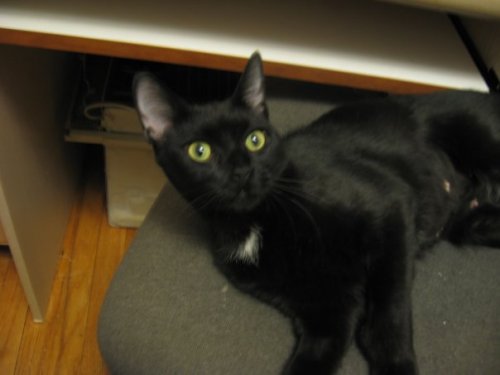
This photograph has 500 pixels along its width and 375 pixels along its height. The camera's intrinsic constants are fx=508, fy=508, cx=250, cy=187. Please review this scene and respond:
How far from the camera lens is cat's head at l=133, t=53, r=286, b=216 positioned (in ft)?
2.28

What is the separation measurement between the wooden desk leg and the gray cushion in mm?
405

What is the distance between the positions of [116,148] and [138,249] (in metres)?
0.58

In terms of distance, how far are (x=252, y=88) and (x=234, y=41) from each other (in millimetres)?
105

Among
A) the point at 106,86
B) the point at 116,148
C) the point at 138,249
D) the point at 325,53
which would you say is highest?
the point at 325,53

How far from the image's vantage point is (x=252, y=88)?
0.76m

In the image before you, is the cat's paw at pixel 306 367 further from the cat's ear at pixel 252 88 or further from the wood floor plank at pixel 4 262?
the wood floor plank at pixel 4 262

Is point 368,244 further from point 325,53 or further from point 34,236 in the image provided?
point 34,236

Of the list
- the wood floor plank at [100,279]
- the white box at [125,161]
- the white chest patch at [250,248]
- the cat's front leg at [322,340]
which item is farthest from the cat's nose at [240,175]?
the wood floor plank at [100,279]

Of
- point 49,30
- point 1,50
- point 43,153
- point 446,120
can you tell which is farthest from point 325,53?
point 43,153

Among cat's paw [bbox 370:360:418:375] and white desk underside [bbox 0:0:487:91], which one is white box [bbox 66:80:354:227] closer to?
white desk underside [bbox 0:0:487:91]

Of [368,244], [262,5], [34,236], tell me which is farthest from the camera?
[34,236]

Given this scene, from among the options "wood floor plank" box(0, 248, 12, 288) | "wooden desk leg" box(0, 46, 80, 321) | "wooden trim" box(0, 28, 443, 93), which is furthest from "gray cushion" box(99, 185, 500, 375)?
"wood floor plank" box(0, 248, 12, 288)

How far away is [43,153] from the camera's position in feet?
4.02

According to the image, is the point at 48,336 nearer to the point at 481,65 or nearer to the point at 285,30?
the point at 285,30
